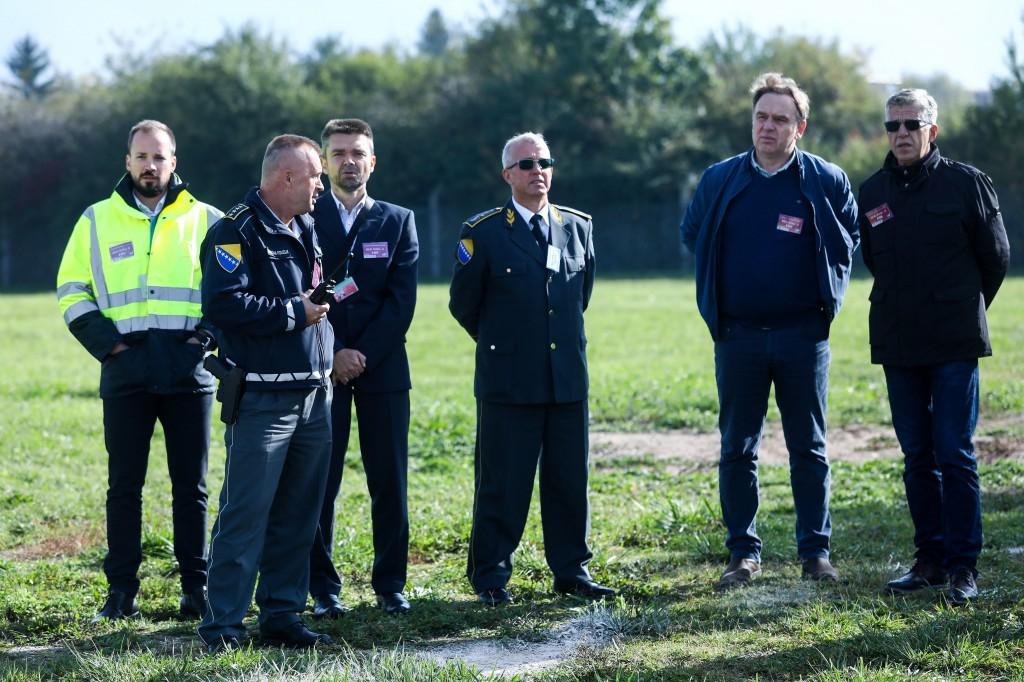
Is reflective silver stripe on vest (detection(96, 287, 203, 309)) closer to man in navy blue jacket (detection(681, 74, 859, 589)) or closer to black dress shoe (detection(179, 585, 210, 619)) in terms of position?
black dress shoe (detection(179, 585, 210, 619))

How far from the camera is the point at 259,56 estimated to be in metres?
44.4

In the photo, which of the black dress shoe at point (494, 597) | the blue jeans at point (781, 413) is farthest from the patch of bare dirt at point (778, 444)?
the black dress shoe at point (494, 597)

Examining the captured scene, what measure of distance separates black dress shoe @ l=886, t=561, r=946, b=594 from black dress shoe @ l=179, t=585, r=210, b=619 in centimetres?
318

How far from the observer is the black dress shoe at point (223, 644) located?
5.12 meters

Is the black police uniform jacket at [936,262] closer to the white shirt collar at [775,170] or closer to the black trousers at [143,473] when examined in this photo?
the white shirt collar at [775,170]

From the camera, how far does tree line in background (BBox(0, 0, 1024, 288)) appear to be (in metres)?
Result: 38.5

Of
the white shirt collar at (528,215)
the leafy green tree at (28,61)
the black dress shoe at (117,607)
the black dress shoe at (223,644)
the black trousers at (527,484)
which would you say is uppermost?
the leafy green tree at (28,61)

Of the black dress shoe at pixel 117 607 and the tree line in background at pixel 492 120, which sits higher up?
the tree line in background at pixel 492 120

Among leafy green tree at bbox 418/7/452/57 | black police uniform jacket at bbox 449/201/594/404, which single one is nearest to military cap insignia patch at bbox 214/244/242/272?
black police uniform jacket at bbox 449/201/594/404

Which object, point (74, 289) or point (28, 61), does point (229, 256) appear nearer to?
point (74, 289)

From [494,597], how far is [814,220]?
2386 mm

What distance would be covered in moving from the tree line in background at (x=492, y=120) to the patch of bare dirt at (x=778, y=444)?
2624cm

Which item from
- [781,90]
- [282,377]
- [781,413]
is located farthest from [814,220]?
[282,377]

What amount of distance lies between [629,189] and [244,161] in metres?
12.7
